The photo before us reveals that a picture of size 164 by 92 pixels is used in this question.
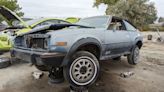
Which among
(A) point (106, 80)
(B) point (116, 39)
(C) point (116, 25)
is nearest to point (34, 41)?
(A) point (106, 80)

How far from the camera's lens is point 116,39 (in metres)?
4.86

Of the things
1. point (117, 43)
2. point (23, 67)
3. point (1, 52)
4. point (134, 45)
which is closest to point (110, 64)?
point (134, 45)

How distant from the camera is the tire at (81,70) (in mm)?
3617

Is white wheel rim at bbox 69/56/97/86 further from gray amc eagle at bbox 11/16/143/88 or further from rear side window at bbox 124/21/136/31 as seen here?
rear side window at bbox 124/21/136/31

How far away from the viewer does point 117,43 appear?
4895 mm

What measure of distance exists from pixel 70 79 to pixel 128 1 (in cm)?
2233

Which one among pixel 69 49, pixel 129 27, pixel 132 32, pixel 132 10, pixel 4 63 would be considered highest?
pixel 132 10

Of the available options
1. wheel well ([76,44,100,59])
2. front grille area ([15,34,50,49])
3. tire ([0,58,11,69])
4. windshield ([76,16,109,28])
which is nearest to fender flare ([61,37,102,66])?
wheel well ([76,44,100,59])

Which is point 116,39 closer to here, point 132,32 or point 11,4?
point 132,32

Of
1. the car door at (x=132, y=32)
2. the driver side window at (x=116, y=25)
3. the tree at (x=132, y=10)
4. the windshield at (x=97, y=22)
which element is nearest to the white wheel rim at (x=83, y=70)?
the windshield at (x=97, y=22)

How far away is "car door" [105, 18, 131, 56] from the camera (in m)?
4.61

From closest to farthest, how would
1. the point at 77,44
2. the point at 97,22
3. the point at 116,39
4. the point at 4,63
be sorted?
the point at 77,44
the point at 116,39
the point at 97,22
the point at 4,63

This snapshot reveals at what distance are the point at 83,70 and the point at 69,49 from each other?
54cm

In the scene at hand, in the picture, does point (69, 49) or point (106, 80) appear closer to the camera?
point (69, 49)
